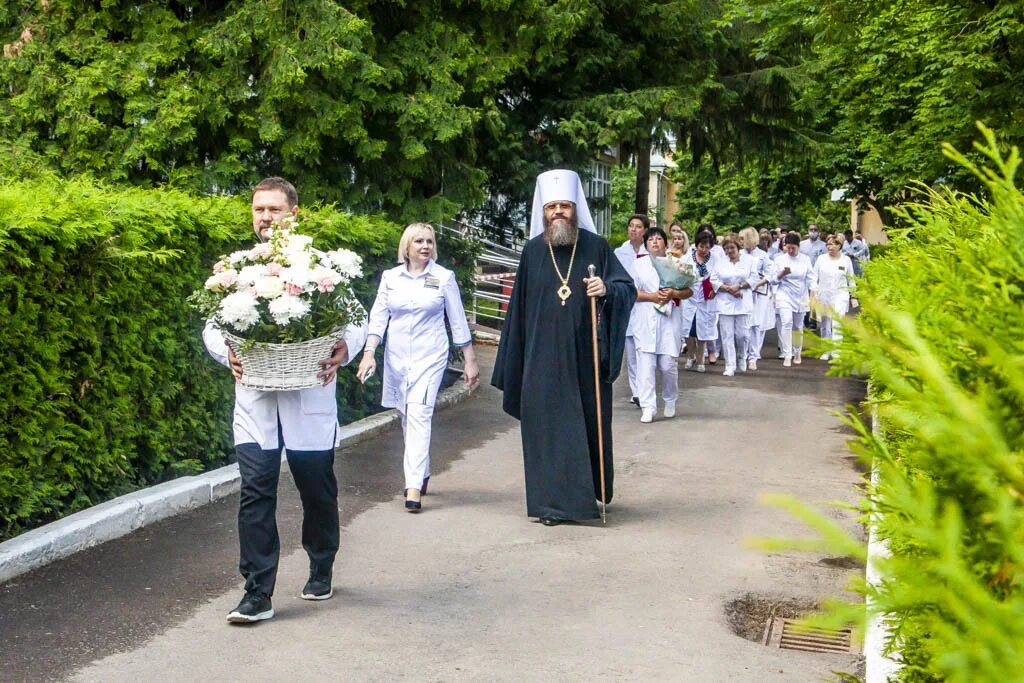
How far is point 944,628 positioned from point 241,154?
15524 millimetres

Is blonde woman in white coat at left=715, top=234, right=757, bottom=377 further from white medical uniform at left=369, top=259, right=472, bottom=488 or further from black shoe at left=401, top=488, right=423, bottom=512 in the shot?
black shoe at left=401, top=488, right=423, bottom=512

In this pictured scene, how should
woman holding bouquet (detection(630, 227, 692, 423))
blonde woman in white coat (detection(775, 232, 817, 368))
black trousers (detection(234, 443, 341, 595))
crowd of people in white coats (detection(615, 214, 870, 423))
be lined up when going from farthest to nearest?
blonde woman in white coat (detection(775, 232, 817, 368)) < crowd of people in white coats (detection(615, 214, 870, 423)) < woman holding bouquet (detection(630, 227, 692, 423)) < black trousers (detection(234, 443, 341, 595))

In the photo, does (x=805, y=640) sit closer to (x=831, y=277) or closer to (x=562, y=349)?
(x=562, y=349)

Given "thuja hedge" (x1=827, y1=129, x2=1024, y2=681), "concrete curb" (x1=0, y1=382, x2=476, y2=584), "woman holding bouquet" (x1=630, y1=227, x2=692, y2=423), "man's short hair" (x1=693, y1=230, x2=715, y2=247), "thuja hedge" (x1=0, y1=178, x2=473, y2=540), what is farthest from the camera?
"man's short hair" (x1=693, y1=230, x2=715, y2=247)

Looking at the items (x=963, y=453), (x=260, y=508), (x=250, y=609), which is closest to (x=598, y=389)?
(x=260, y=508)

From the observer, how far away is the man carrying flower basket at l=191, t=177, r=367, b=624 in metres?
5.74

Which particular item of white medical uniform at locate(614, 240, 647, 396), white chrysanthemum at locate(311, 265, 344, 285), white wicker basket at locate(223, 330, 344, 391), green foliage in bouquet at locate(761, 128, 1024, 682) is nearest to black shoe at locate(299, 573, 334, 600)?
white wicker basket at locate(223, 330, 344, 391)

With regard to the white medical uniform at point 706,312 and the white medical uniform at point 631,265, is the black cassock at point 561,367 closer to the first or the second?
the white medical uniform at point 631,265

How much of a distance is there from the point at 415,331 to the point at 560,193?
137 centimetres

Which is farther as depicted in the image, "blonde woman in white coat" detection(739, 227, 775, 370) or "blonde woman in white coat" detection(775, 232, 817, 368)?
"blonde woman in white coat" detection(775, 232, 817, 368)

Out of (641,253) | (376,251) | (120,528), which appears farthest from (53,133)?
(120,528)

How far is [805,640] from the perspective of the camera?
6.01m

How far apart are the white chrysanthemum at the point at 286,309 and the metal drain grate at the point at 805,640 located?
8.36 ft

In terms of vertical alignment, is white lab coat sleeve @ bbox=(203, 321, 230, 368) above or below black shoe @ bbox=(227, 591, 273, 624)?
above
